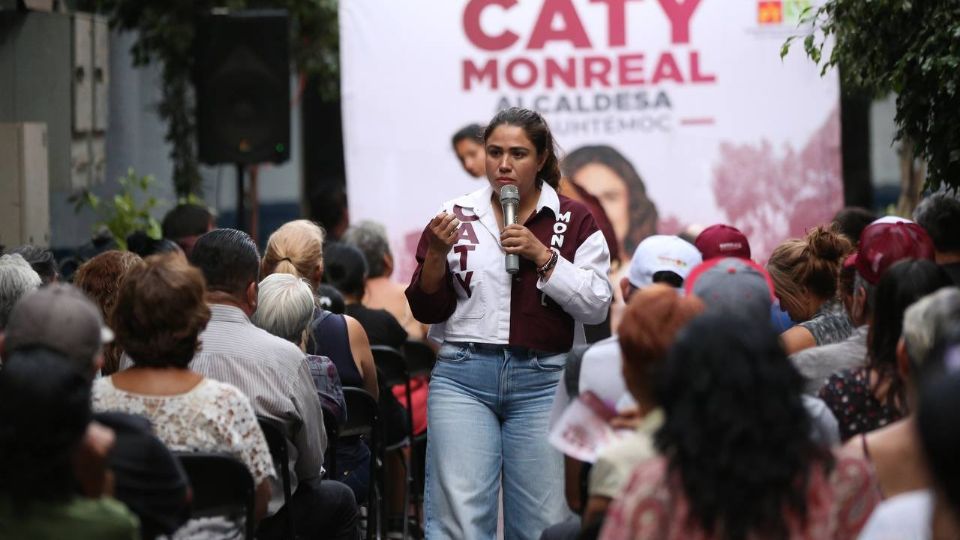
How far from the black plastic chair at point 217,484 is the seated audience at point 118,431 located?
339mm

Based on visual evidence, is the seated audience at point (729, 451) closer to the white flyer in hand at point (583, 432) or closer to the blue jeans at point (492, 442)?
the white flyer in hand at point (583, 432)

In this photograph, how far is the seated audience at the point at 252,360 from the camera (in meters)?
4.78

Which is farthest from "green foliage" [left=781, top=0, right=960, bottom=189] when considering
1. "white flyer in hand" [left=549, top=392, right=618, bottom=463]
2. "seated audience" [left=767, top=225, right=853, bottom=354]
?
"white flyer in hand" [left=549, top=392, right=618, bottom=463]

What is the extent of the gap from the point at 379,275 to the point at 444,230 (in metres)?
3.12

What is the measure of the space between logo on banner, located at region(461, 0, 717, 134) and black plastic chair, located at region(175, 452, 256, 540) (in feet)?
16.2

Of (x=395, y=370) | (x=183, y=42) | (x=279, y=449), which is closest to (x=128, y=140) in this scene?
(x=183, y=42)

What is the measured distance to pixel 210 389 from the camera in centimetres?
409

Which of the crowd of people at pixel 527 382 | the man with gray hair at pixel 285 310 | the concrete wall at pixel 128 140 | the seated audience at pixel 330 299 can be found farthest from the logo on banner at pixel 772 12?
the concrete wall at pixel 128 140

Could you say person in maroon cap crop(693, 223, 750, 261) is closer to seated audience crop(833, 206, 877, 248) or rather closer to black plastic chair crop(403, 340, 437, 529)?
seated audience crop(833, 206, 877, 248)

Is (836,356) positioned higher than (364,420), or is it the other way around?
(836,356)

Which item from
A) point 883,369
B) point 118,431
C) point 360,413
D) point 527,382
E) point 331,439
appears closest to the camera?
point 118,431

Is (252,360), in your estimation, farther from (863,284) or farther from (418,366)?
(418,366)

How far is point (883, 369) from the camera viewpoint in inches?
156

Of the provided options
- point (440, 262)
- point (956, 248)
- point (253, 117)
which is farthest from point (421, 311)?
point (253, 117)
